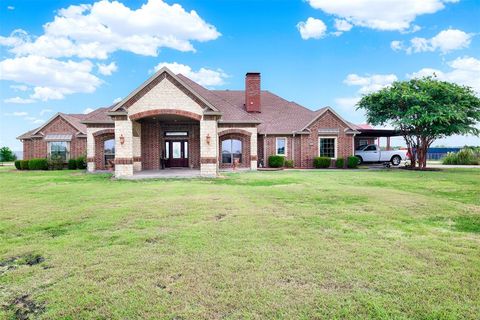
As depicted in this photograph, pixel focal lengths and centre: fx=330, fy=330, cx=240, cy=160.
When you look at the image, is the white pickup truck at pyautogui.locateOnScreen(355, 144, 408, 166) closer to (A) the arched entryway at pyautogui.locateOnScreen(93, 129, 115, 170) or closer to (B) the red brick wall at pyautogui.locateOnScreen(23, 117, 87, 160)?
(A) the arched entryway at pyautogui.locateOnScreen(93, 129, 115, 170)

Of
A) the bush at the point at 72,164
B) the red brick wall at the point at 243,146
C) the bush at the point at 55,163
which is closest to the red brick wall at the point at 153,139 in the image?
the red brick wall at the point at 243,146

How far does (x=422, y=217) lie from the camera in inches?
297

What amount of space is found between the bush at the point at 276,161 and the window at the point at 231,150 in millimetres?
2586

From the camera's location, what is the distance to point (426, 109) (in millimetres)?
23250

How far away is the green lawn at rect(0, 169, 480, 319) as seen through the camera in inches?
135

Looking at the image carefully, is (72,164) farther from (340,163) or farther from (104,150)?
(340,163)

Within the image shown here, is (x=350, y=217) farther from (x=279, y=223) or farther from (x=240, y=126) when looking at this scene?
(x=240, y=126)

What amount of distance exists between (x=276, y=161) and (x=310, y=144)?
3.24 metres

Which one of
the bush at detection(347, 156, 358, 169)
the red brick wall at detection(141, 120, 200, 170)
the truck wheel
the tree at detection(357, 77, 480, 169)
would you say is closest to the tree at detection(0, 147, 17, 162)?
the red brick wall at detection(141, 120, 200, 170)

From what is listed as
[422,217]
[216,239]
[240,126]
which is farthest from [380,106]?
[216,239]

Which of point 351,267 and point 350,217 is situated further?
point 350,217

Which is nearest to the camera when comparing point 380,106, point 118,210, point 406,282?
point 406,282

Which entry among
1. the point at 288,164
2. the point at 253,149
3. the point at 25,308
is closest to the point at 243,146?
the point at 253,149

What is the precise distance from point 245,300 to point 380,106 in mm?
25171
